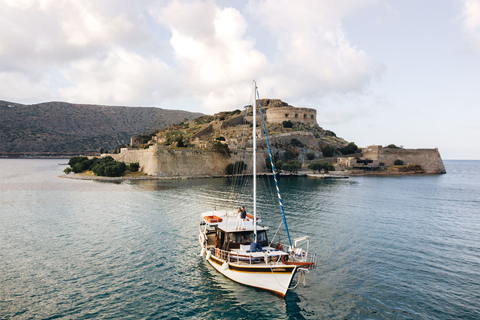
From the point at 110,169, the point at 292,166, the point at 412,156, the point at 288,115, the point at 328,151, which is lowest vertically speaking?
the point at 110,169

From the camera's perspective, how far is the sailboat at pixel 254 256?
1213 cm

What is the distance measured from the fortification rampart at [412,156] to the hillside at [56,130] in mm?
126788

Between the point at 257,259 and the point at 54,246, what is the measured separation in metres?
13.0

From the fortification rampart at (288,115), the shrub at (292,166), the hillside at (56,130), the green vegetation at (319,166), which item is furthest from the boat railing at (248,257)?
the hillside at (56,130)

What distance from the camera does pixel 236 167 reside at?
62875 millimetres

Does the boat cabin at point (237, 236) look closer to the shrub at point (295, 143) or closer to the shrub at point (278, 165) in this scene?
the shrub at point (278, 165)

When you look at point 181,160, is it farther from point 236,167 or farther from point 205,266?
point 205,266

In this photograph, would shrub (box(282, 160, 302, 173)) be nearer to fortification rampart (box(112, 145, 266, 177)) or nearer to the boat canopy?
fortification rampart (box(112, 145, 266, 177))

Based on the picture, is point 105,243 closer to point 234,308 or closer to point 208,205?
point 234,308

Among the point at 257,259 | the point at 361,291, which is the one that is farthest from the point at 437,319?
the point at 257,259

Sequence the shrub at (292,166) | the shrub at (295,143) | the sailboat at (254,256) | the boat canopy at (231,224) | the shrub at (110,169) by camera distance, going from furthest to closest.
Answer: the shrub at (295,143) < the shrub at (292,166) < the shrub at (110,169) < the boat canopy at (231,224) < the sailboat at (254,256)

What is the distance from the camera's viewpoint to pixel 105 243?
18.7m

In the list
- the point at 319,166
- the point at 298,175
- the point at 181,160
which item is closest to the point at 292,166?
the point at 298,175

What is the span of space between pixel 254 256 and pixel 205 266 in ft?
13.1
